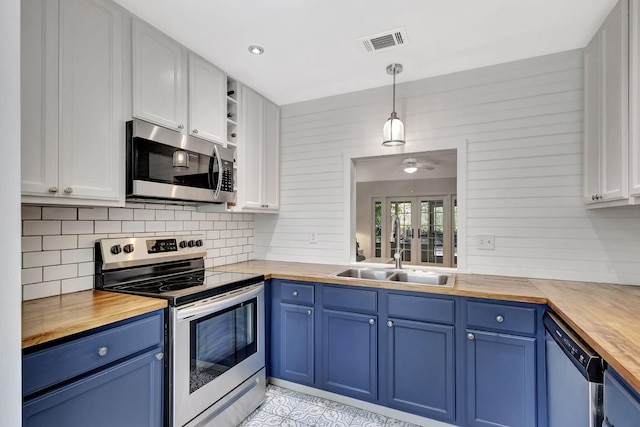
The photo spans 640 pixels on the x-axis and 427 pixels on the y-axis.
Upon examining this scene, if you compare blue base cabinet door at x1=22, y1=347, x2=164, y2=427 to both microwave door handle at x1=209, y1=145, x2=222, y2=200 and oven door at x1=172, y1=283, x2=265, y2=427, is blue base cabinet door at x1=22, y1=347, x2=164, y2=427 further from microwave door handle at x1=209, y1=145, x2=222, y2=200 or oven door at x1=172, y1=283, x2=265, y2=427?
microwave door handle at x1=209, y1=145, x2=222, y2=200

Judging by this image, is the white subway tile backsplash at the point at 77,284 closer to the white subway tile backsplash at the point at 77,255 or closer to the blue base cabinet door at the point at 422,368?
the white subway tile backsplash at the point at 77,255

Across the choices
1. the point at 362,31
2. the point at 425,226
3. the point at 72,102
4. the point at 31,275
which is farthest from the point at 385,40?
the point at 425,226

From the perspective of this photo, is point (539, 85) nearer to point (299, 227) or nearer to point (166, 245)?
point (299, 227)

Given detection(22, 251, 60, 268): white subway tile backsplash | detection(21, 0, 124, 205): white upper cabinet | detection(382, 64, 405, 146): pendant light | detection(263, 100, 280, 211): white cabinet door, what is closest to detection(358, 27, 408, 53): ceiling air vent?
detection(382, 64, 405, 146): pendant light

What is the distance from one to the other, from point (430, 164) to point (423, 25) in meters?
4.14

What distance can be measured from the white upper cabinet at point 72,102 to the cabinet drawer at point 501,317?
2.13 m

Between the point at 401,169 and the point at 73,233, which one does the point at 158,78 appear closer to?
the point at 73,233

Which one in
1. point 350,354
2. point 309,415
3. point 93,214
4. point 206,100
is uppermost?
point 206,100

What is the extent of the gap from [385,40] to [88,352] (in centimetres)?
232

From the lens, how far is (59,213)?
1.79m

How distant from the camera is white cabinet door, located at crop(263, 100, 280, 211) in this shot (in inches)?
121

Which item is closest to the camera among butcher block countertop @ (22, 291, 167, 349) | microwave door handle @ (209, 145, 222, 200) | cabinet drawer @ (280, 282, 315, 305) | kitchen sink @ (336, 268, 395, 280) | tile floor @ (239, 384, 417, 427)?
butcher block countertop @ (22, 291, 167, 349)

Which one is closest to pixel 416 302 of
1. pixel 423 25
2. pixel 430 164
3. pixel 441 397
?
pixel 441 397

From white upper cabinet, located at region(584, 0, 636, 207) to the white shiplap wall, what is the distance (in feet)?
0.40
